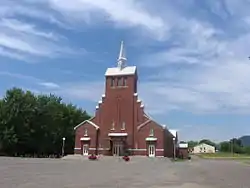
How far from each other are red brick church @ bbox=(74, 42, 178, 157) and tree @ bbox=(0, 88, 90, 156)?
20.7ft

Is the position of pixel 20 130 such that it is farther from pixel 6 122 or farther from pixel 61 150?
pixel 61 150

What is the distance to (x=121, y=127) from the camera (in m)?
80.1

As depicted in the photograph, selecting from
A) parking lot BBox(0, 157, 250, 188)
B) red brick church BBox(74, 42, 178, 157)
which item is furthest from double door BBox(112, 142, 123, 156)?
parking lot BBox(0, 157, 250, 188)

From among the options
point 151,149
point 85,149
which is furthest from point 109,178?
point 85,149

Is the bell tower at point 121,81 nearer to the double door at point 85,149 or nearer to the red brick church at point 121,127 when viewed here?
the red brick church at point 121,127

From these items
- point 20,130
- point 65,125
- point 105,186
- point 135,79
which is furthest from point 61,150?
point 105,186

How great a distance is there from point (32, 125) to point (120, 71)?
2038cm

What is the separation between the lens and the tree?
74312mm

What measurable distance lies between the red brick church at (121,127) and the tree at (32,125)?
20.7 feet

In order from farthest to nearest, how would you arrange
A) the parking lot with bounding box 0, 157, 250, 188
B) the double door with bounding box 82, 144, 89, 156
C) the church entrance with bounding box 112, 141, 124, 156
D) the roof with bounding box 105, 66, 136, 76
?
the roof with bounding box 105, 66, 136, 76
the double door with bounding box 82, 144, 89, 156
the church entrance with bounding box 112, 141, 124, 156
the parking lot with bounding box 0, 157, 250, 188

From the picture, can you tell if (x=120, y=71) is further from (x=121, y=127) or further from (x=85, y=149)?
(x=85, y=149)

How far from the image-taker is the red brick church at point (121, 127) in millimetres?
78000

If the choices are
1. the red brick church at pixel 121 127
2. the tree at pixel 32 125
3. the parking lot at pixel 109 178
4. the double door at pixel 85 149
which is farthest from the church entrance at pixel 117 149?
the parking lot at pixel 109 178

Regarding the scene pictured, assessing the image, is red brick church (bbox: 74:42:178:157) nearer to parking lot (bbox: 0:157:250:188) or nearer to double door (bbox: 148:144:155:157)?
double door (bbox: 148:144:155:157)
